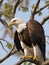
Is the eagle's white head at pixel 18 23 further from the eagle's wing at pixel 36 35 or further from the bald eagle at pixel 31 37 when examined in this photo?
the eagle's wing at pixel 36 35

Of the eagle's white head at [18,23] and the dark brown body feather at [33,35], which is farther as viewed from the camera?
the eagle's white head at [18,23]

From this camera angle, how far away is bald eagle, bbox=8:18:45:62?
7992mm

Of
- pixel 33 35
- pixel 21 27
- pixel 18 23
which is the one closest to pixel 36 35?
pixel 33 35

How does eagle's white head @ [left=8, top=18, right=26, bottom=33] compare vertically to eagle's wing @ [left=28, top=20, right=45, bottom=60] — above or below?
above

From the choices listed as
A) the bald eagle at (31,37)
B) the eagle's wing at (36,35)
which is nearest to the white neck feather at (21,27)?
the bald eagle at (31,37)

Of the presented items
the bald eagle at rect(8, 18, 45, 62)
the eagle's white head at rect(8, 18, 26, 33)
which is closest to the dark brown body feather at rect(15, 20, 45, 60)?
the bald eagle at rect(8, 18, 45, 62)

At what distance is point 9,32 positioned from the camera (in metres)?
8.60

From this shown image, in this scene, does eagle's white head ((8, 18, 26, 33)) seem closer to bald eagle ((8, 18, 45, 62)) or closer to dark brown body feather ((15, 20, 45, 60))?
bald eagle ((8, 18, 45, 62))

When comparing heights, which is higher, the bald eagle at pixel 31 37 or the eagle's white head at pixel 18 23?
the eagle's white head at pixel 18 23

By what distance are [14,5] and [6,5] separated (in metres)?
0.88

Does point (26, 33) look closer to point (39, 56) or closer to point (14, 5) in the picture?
point (39, 56)

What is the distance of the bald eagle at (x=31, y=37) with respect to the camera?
799 cm

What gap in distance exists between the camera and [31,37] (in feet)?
26.2

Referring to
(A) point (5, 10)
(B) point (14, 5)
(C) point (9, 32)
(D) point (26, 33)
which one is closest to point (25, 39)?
(D) point (26, 33)
